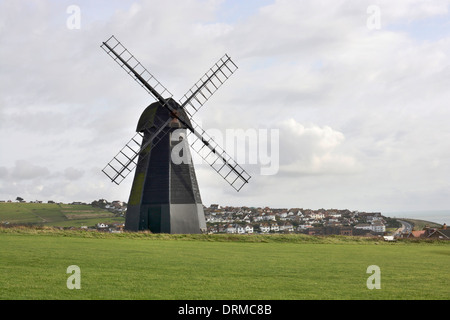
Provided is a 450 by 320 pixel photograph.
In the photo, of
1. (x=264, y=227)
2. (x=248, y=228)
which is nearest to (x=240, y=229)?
(x=248, y=228)

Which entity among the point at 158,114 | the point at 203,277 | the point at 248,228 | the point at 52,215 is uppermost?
the point at 158,114

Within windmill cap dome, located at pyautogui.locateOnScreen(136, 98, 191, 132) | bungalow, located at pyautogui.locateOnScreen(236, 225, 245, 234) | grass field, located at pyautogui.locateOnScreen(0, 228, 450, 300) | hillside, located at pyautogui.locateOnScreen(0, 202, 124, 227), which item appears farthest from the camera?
hillside, located at pyautogui.locateOnScreen(0, 202, 124, 227)

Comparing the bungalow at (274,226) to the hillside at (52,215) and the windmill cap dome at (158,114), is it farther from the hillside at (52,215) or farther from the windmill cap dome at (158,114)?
the windmill cap dome at (158,114)

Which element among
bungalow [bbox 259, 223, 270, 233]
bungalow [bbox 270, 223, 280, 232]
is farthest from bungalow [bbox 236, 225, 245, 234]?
bungalow [bbox 270, 223, 280, 232]

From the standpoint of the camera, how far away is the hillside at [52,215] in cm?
8719

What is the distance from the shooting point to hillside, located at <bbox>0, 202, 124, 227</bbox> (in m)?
87.2

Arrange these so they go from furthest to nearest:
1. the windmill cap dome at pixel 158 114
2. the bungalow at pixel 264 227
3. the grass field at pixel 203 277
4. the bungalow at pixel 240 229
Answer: the bungalow at pixel 264 227, the bungalow at pixel 240 229, the windmill cap dome at pixel 158 114, the grass field at pixel 203 277

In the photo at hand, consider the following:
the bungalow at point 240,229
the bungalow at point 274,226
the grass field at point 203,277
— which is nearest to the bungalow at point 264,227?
the bungalow at point 274,226

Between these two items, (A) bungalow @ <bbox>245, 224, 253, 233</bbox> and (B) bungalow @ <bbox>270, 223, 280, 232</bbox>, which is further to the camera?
(B) bungalow @ <bbox>270, 223, 280, 232</bbox>

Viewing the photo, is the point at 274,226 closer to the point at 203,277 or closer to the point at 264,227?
the point at 264,227

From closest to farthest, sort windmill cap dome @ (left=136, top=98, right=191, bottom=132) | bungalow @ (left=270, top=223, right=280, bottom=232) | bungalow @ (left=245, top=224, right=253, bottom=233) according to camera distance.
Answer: windmill cap dome @ (left=136, top=98, right=191, bottom=132), bungalow @ (left=245, top=224, right=253, bottom=233), bungalow @ (left=270, top=223, right=280, bottom=232)

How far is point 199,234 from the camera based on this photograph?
1431 inches

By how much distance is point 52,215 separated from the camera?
309ft

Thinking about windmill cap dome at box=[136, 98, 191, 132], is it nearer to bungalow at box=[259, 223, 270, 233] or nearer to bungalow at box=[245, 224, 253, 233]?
bungalow at box=[245, 224, 253, 233]
